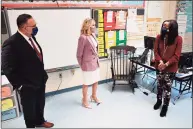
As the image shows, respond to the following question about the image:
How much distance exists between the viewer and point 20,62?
188 centimetres

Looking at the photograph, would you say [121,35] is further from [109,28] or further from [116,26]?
[109,28]

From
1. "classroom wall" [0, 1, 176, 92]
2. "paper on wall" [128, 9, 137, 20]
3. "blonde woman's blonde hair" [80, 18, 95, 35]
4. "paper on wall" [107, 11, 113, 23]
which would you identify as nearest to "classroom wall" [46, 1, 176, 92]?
"classroom wall" [0, 1, 176, 92]

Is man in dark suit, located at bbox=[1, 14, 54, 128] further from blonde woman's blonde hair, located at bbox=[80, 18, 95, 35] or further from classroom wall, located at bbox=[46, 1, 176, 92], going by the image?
classroom wall, located at bbox=[46, 1, 176, 92]

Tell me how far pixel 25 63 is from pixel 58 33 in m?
1.32

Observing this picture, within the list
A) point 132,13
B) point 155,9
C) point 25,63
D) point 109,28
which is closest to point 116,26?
point 109,28

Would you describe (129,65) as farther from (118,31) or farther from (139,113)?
(139,113)

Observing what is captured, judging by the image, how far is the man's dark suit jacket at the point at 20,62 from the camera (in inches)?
71.6

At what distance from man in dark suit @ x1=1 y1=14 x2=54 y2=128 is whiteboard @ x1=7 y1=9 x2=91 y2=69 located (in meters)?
0.98

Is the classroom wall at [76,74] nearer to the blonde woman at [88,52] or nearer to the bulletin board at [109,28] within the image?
the bulletin board at [109,28]

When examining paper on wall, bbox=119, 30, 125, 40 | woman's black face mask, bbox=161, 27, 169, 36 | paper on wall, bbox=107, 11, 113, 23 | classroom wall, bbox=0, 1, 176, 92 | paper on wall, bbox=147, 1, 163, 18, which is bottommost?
classroom wall, bbox=0, 1, 176, 92

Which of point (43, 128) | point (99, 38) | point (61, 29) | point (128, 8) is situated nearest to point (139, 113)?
point (43, 128)

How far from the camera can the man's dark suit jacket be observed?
1.82m

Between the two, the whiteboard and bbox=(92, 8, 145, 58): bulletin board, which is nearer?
the whiteboard

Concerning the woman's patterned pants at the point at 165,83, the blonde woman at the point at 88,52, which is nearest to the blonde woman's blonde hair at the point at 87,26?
the blonde woman at the point at 88,52
